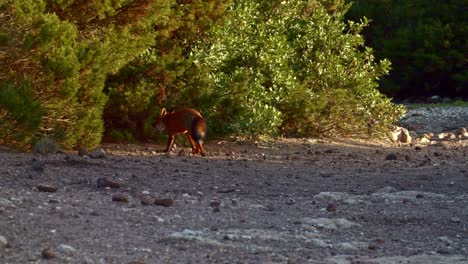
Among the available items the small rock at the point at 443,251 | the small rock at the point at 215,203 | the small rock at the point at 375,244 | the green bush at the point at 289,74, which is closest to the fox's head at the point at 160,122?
the green bush at the point at 289,74

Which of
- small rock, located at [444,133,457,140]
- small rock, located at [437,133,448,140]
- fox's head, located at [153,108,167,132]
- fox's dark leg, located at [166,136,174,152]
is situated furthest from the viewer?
small rock, located at [437,133,448,140]

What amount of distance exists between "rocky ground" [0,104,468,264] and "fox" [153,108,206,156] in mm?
352

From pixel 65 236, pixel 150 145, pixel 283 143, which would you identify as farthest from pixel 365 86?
pixel 65 236

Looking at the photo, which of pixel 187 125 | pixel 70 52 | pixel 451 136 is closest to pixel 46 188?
pixel 70 52

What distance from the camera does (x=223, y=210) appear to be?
A: 8.86 meters

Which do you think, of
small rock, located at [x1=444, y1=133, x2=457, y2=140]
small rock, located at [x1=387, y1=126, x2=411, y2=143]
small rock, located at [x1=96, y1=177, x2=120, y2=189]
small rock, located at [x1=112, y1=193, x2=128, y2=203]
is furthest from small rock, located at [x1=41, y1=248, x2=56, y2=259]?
small rock, located at [x1=444, y1=133, x2=457, y2=140]

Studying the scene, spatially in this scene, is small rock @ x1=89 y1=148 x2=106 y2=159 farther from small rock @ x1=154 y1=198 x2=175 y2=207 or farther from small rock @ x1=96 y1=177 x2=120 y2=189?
small rock @ x1=154 y1=198 x2=175 y2=207

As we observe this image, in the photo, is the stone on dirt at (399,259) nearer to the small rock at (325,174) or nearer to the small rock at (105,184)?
the small rock at (105,184)

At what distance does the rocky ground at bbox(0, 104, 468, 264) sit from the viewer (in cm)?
711

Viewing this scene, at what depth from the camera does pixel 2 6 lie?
12.4 meters

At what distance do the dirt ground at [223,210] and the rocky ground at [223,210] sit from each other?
0.04 ft

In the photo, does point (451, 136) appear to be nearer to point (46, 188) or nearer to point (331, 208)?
point (331, 208)

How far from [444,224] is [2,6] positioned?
6.03 m

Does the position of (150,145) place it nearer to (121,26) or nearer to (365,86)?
(121,26)
